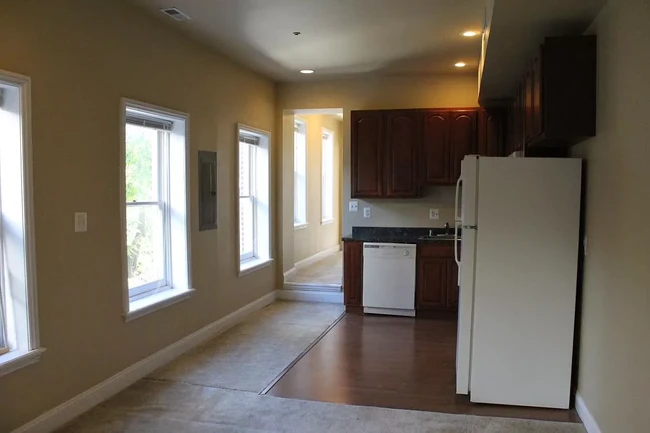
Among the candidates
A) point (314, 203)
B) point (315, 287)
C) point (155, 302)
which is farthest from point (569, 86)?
point (314, 203)

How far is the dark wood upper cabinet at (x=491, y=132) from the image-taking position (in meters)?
5.81

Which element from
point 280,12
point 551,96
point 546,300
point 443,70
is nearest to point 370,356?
point 546,300

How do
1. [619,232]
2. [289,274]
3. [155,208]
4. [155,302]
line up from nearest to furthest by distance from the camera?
[619,232] → [155,302] → [155,208] → [289,274]

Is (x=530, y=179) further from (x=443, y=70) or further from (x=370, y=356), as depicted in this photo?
(x=443, y=70)

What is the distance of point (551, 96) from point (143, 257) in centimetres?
320

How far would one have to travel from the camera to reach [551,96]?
3078 millimetres

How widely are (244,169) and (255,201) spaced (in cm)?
45

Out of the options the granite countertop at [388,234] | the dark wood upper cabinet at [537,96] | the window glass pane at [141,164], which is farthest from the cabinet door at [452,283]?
the window glass pane at [141,164]

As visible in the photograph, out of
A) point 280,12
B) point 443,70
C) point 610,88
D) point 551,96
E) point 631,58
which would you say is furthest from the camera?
point 443,70

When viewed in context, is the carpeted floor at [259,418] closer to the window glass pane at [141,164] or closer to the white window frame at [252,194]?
the window glass pane at [141,164]

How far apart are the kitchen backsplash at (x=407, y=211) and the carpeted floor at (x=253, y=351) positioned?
1150 millimetres

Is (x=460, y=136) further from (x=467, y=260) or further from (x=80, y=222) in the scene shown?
(x=80, y=222)

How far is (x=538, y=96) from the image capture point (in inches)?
131

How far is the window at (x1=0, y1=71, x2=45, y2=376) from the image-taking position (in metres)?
2.83
